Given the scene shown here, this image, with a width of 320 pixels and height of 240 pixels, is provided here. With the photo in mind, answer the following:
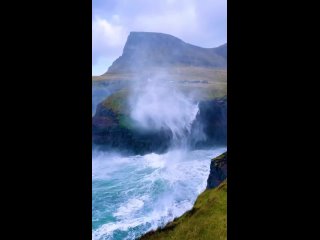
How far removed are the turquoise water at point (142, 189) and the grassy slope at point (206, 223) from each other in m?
13.8

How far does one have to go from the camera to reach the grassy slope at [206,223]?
29.9 ft

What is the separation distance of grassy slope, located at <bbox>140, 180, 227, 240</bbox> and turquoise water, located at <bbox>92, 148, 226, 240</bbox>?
1381 cm

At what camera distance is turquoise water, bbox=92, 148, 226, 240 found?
26583 mm

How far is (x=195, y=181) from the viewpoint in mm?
32531

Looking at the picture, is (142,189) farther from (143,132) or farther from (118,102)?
(118,102)

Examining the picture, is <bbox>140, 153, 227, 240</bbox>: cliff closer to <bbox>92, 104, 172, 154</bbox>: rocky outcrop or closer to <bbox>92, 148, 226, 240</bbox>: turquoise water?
<bbox>92, 148, 226, 240</bbox>: turquoise water

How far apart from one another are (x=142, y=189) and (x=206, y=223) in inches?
929

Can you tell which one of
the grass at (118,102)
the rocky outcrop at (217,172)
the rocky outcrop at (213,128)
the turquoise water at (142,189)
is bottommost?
the turquoise water at (142,189)

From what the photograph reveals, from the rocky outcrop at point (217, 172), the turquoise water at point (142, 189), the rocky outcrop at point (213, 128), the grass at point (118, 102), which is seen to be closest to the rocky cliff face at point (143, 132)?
the rocky outcrop at point (213, 128)

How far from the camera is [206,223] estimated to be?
9469mm

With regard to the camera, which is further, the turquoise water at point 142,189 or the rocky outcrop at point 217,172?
the turquoise water at point 142,189

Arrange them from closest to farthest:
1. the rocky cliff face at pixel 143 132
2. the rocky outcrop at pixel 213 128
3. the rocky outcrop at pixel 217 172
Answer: the rocky outcrop at pixel 217 172, the rocky cliff face at pixel 143 132, the rocky outcrop at pixel 213 128

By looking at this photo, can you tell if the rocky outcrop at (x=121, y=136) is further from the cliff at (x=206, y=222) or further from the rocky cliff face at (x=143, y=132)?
the cliff at (x=206, y=222)
